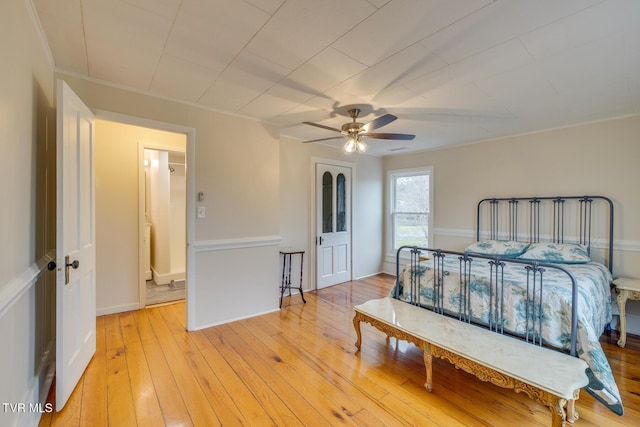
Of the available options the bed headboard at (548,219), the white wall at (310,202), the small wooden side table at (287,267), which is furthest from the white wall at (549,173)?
the small wooden side table at (287,267)

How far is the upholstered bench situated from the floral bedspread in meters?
0.16

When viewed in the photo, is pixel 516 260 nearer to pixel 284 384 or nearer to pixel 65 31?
pixel 284 384

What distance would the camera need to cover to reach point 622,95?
2689 millimetres

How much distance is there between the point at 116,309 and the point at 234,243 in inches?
69.3

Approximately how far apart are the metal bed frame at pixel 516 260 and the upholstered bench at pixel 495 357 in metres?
0.19

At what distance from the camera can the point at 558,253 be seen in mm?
3352

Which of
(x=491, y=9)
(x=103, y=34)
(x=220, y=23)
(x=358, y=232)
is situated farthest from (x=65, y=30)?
(x=358, y=232)

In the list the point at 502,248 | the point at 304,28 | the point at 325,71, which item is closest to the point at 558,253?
the point at 502,248

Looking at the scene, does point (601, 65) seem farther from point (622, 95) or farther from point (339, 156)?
point (339, 156)

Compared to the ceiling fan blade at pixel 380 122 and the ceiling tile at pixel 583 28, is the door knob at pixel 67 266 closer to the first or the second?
the ceiling fan blade at pixel 380 122

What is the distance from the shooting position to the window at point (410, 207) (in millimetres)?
5270

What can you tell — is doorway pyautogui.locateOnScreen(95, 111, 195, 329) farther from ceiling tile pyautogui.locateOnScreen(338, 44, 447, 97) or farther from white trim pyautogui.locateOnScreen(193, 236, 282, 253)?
ceiling tile pyautogui.locateOnScreen(338, 44, 447, 97)

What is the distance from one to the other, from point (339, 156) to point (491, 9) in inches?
139

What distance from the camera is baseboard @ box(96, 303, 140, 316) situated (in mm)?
3451
